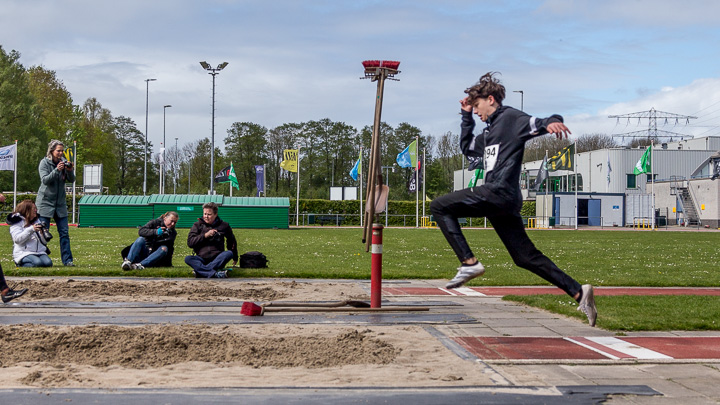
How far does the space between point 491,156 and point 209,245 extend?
283 inches

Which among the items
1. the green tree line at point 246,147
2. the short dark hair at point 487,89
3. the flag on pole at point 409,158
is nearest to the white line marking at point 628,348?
the short dark hair at point 487,89

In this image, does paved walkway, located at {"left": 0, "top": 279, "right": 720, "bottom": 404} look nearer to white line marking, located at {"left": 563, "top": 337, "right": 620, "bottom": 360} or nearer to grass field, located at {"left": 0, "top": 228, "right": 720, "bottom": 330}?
white line marking, located at {"left": 563, "top": 337, "right": 620, "bottom": 360}

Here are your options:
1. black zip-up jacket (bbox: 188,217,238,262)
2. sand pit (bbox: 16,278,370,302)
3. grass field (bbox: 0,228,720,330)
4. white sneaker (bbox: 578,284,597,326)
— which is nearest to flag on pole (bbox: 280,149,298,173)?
grass field (bbox: 0,228,720,330)

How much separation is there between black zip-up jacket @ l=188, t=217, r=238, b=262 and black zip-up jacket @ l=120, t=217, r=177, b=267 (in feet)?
3.16

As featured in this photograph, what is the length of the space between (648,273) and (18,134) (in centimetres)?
6091

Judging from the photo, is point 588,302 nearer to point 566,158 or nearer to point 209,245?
point 209,245

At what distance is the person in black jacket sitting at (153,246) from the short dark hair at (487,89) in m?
7.65

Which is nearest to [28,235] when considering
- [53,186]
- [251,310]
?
[53,186]

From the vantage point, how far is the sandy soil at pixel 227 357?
14.9 feet

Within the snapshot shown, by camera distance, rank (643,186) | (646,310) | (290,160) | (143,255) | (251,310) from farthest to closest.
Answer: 1. (643,186)
2. (290,160)
3. (143,255)
4. (646,310)
5. (251,310)

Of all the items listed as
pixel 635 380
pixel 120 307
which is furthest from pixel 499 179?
pixel 120 307

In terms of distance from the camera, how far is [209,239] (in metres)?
11.7

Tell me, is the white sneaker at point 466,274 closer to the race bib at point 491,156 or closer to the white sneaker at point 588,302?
the race bib at point 491,156

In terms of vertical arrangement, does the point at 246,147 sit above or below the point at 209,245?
above
